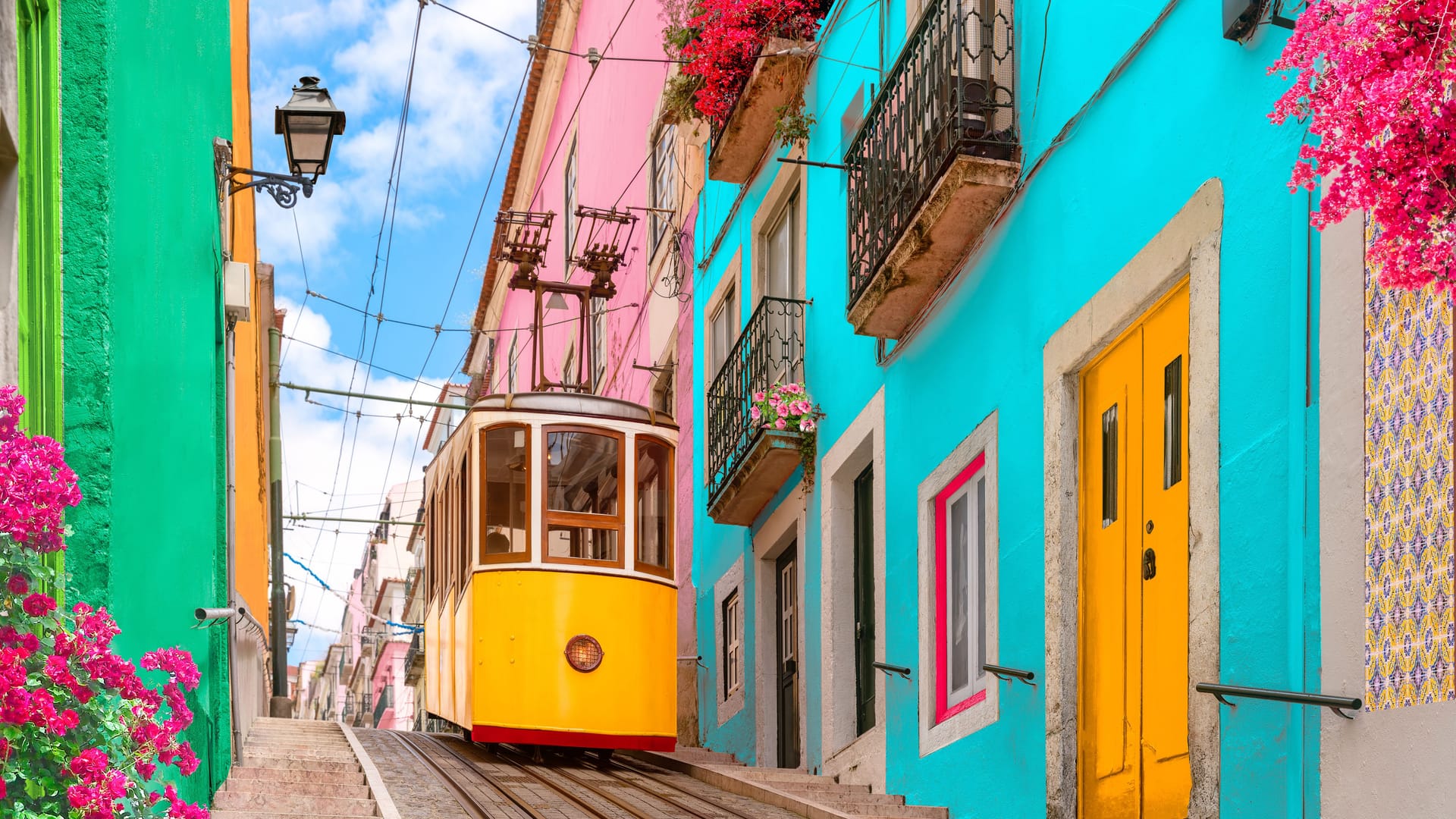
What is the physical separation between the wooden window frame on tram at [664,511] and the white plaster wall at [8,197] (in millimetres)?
8114

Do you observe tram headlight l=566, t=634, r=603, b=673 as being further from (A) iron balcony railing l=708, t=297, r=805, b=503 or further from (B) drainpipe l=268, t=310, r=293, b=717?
(B) drainpipe l=268, t=310, r=293, b=717

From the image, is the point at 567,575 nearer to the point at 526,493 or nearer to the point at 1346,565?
the point at 526,493

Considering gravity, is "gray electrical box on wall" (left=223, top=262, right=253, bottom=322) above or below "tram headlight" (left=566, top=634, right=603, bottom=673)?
above

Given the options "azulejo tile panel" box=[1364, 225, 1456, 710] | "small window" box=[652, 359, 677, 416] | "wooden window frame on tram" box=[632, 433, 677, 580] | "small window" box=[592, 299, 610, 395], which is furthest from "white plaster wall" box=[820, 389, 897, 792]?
"small window" box=[592, 299, 610, 395]

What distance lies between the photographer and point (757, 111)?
40.3 ft

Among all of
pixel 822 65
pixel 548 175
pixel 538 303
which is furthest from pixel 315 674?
pixel 822 65

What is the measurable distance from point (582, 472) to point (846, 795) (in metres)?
3.57

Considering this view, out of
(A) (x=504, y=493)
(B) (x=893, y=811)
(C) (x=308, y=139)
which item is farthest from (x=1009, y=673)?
(A) (x=504, y=493)

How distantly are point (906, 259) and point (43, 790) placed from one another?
19.7 ft

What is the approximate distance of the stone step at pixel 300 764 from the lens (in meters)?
9.39

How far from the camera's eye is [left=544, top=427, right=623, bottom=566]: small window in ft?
38.5

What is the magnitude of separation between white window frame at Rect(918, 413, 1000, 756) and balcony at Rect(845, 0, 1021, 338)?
92 centimetres

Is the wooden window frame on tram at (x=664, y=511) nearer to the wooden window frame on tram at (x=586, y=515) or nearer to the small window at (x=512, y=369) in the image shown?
the wooden window frame on tram at (x=586, y=515)

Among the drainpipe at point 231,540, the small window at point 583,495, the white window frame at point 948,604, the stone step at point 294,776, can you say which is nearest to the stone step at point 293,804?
the stone step at point 294,776
